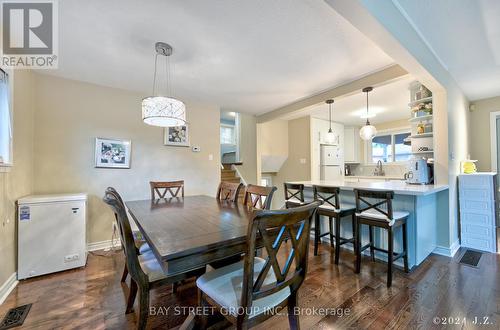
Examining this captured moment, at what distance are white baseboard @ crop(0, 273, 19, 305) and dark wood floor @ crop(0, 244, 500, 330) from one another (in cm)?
4

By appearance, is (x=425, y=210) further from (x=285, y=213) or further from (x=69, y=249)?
(x=69, y=249)

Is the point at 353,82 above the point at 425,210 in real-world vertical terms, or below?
above

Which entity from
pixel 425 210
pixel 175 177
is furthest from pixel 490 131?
pixel 175 177

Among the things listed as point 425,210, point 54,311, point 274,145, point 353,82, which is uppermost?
point 353,82

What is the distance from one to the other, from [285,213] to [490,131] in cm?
506

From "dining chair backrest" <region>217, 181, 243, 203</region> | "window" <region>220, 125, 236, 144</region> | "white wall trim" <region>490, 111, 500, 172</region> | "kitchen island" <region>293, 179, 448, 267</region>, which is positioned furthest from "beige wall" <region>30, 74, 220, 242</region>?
"white wall trim" <region>490, 111, 500, 172</region>

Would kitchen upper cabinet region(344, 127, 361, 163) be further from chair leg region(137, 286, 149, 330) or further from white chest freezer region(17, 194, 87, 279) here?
white chest freezer region(17, 194, 87, 279)

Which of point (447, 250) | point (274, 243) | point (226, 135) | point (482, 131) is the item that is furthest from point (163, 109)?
point (482, 131)

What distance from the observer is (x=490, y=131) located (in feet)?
12.1

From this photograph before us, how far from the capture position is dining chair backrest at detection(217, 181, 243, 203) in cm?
237

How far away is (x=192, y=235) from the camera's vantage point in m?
1.17

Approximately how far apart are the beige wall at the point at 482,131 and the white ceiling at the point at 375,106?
41.8 inches

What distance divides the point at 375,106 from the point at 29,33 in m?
5.16

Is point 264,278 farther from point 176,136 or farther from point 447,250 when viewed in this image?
point 176,136
